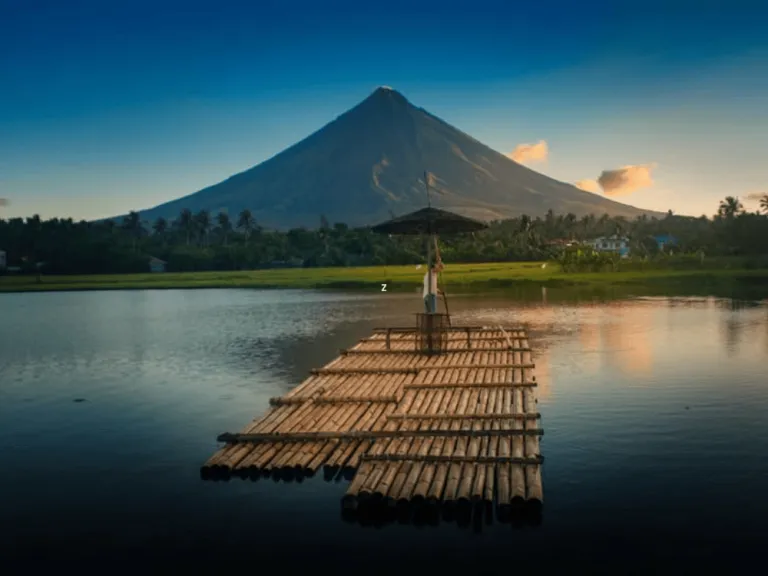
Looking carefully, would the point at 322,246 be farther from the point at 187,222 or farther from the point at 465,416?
the point at 465,416

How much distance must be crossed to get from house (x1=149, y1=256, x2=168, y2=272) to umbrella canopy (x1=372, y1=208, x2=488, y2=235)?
69.1m

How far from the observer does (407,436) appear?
31.8 ft

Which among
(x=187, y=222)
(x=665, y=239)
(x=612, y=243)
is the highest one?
(x=187, y=222)

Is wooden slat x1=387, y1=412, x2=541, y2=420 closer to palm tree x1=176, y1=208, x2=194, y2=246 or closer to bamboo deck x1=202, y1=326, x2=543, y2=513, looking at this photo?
bamboo deck x1=202, y1=326, x2=543, y2=513

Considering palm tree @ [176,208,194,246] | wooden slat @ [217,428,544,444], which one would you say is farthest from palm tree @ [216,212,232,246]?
wooden slat @ [217,428,544,444]

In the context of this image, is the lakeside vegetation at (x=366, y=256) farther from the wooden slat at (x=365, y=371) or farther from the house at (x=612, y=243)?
the wooden slat at (x=365, y=371)

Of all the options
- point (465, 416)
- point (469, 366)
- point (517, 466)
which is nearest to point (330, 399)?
point (465, 416)

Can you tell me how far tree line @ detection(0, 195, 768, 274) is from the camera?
7394cm

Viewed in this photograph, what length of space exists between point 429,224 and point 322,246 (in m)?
71.7

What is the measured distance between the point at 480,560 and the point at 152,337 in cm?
2151

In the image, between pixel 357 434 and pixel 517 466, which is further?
pixel 357 434

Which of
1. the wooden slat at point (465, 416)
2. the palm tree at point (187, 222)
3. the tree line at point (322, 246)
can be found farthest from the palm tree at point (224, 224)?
the wooden slat at point (465, 416)

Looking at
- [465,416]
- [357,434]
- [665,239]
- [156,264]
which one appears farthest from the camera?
[665,239]

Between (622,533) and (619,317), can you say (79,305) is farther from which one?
(622,533)
